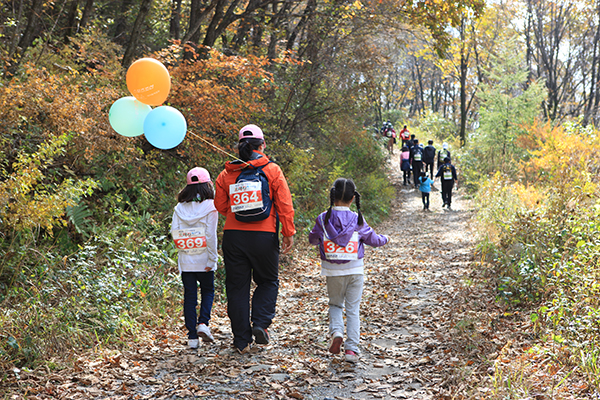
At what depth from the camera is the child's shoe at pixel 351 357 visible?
4.79 m

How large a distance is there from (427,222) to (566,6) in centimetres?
1913

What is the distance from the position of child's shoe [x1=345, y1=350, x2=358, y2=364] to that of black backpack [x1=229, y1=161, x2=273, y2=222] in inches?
65.3

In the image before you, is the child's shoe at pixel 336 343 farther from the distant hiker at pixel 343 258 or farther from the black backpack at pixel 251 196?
the black backpack at pixel 251 196

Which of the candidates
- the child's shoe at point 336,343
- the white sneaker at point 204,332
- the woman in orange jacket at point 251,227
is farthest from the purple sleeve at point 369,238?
the white sneaker at point 204,332

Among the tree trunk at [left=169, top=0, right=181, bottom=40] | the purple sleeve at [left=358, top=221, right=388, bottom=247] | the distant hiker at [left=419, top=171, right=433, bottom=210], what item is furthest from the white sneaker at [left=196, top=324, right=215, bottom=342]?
the distant hiker at [left=419, top=171, right=433, bottom=210]

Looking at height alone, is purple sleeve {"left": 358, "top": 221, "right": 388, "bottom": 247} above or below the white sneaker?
above

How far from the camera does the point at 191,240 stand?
511 cm

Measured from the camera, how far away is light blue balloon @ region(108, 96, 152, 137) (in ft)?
16.2

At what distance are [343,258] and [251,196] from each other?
115cm

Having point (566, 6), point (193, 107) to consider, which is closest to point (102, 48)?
point (193, 107)

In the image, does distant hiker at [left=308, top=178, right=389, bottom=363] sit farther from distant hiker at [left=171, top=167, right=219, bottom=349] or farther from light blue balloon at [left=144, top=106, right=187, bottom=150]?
light blue balloon at [left=144, top=106, right=187, bottom=150]

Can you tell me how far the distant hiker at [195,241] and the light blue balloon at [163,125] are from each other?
49 centimetres

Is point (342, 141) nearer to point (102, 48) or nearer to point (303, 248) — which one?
point (303, 248)

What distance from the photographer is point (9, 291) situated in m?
5.01
